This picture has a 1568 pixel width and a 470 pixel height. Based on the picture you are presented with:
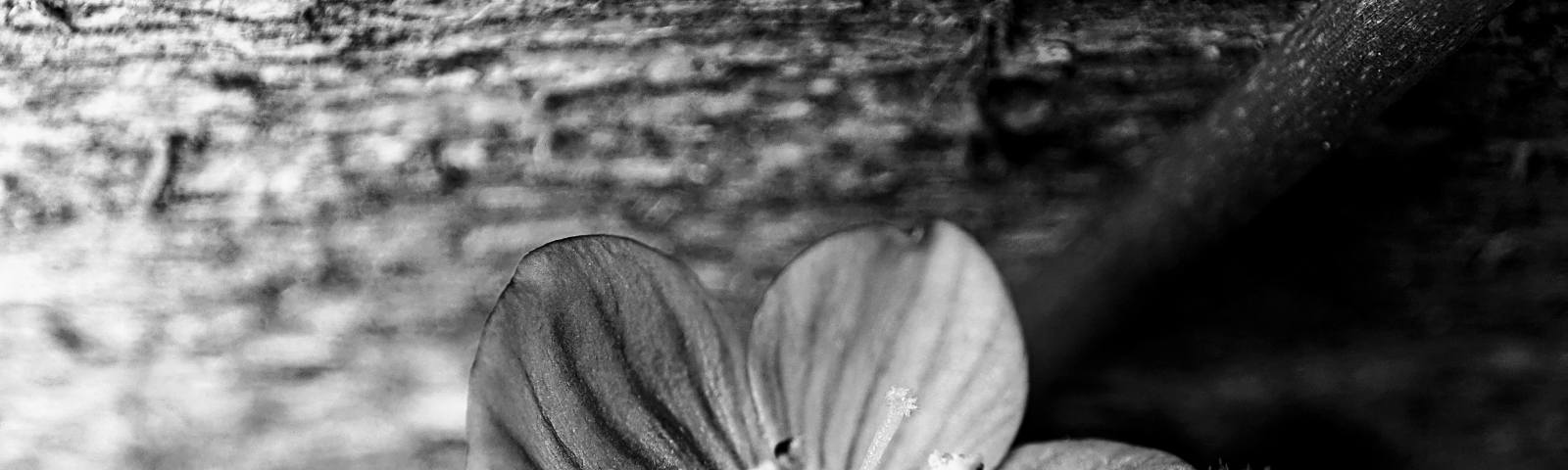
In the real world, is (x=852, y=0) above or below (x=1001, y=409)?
above

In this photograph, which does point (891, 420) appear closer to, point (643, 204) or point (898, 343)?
point (898, 343)

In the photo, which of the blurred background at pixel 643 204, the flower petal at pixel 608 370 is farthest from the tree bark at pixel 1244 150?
the flower petal at pixel 608 370

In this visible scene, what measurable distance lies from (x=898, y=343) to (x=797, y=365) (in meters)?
0.04

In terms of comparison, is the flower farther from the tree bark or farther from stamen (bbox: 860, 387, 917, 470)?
the tree bark

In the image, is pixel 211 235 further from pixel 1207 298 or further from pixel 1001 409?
pixel 1207 298

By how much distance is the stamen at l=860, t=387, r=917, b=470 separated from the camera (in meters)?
0.47

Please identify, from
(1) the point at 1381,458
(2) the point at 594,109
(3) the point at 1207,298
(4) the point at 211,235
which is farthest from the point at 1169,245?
(4) the point at 211,235

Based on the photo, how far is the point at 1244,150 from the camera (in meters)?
0.53

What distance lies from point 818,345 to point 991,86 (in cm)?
18

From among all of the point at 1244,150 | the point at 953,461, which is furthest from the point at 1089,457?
the point at 1244,150

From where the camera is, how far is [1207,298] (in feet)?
1.98

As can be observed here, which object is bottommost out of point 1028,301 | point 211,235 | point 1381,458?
point 1381,458

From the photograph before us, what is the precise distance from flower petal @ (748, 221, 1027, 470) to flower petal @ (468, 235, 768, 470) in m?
0.02

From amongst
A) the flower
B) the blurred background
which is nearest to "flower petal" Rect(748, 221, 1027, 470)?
the flower
